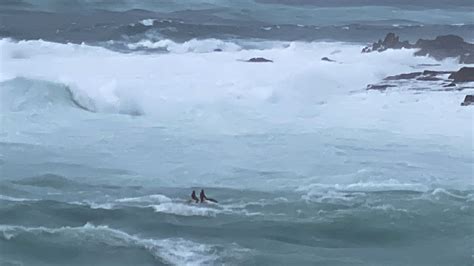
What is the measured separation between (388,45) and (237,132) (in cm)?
416

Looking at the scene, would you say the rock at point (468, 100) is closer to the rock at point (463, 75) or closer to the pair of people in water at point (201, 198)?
the rock at point (463, 75)

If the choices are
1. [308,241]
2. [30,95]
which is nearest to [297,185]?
[308,241]

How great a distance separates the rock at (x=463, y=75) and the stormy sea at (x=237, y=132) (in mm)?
33

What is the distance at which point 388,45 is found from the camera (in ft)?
48.7

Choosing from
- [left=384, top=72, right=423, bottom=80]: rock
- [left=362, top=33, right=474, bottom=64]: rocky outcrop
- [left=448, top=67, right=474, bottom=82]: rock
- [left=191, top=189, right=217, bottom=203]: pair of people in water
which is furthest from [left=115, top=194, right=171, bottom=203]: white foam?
[left=362, top=33, right=474, bottom=64]: rocky outcrop

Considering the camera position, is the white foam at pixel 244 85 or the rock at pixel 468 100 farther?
the rock at pixel 468 100

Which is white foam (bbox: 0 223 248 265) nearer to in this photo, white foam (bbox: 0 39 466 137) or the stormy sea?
the stormy sea

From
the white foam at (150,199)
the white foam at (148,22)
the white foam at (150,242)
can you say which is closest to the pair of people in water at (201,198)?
the white foam at (150,199)

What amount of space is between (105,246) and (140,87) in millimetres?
4797

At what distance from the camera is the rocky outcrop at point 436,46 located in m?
14.6

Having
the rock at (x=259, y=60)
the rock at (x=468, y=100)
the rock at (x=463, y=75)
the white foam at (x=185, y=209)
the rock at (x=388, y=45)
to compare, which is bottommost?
the white foam at (x=185, y=209)

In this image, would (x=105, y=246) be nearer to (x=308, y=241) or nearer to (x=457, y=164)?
(x=308, y=241)

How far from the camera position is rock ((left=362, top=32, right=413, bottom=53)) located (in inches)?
584

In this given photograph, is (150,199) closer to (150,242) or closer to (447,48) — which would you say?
(150,242)
